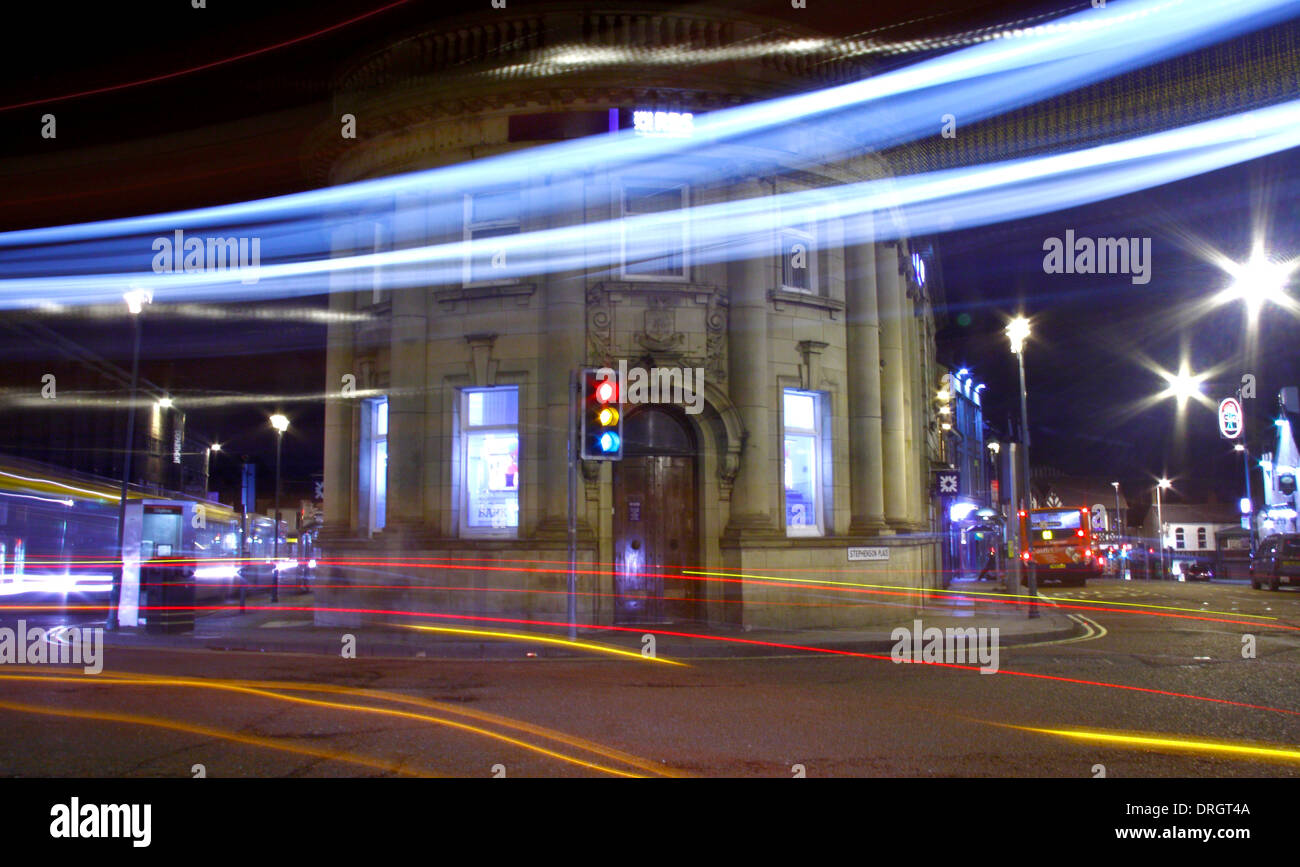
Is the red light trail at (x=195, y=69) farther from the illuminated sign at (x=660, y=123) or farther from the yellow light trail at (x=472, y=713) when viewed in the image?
the yellow light trail at (x=472, y=713)

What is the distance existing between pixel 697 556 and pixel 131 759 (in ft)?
41.2

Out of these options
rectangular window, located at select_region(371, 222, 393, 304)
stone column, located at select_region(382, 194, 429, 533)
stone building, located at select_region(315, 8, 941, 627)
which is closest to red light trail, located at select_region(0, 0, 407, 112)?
stone building, located at select_region(315, 8, 941, 627)

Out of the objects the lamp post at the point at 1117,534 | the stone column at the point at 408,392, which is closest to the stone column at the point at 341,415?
the stone column at the point at 408,392

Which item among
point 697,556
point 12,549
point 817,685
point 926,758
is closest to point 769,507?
point 697,556

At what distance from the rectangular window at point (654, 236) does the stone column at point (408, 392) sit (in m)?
4.52

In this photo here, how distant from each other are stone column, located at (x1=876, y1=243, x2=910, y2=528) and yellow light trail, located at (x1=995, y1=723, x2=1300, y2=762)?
1348cm

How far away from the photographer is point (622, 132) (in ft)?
58.6

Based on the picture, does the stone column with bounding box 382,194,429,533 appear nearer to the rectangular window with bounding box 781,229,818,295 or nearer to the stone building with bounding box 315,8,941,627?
the stone building with bounding box 315,8,941,627

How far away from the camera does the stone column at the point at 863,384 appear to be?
65.1 ft

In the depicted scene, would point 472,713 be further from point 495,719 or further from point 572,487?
point 572,487

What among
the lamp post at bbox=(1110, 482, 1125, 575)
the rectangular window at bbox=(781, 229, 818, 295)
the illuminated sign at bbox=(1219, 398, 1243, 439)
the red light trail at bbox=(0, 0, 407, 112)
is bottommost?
the lamp post at bbox=(1110, 482, 1125, 575)

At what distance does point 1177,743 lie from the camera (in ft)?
24.4

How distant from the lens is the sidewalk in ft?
46.7
